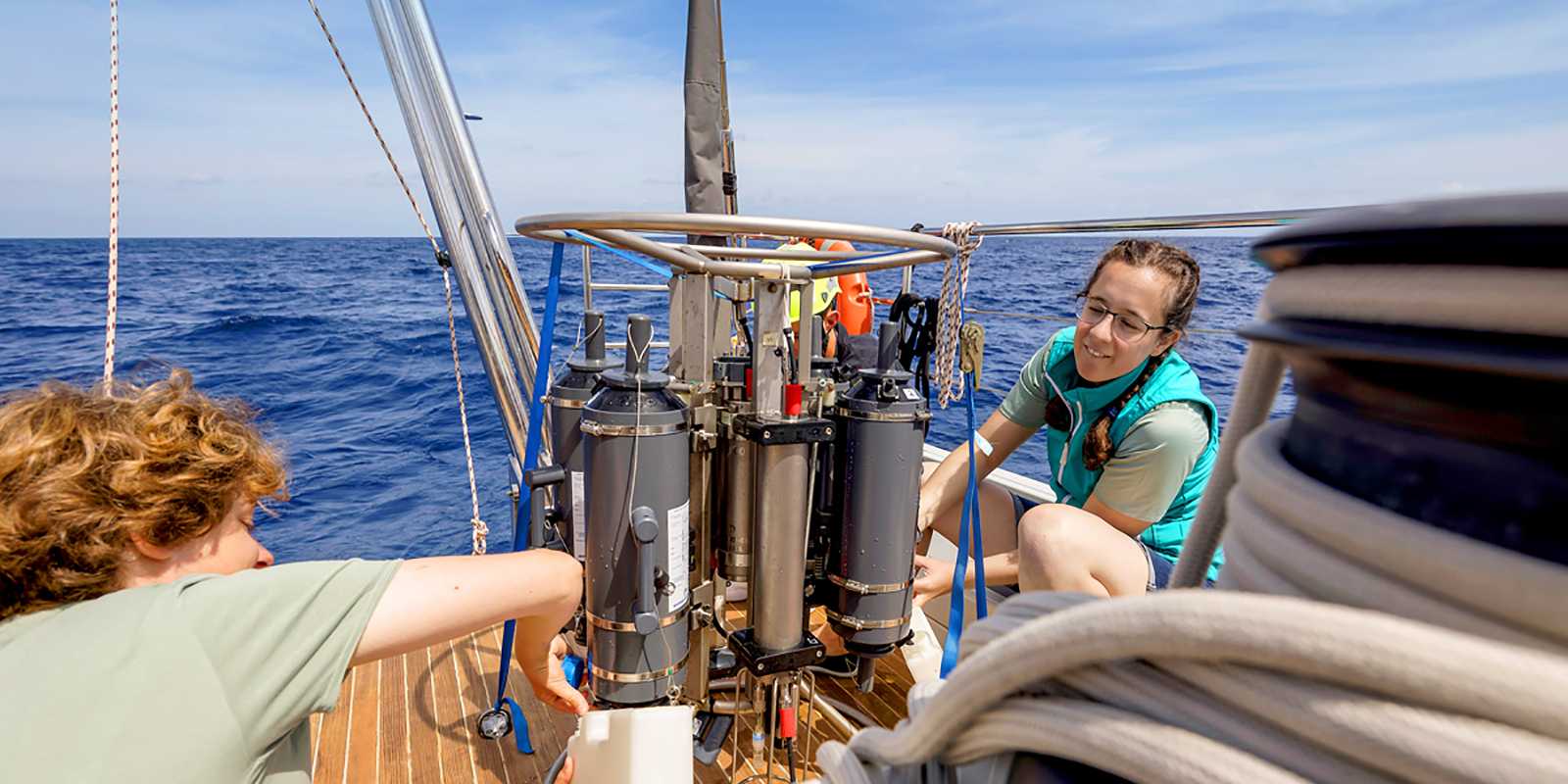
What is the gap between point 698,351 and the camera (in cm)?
167

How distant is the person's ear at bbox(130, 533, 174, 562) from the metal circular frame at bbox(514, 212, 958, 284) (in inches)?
28.3

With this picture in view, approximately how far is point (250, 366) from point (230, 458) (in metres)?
11.6

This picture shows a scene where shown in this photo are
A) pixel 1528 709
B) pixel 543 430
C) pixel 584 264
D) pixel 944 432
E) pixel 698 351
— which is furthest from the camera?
pixel 944 432

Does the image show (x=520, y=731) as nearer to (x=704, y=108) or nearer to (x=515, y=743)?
(x=515, y=743)

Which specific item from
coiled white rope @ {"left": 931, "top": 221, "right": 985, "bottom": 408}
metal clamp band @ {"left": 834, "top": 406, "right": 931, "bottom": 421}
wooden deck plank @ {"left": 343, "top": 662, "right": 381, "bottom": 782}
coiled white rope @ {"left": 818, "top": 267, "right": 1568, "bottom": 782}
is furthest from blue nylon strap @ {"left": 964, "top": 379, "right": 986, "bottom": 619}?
wooden deck plank @ {"left": 343, "top": 662, "right": 381, "bottom": 782}

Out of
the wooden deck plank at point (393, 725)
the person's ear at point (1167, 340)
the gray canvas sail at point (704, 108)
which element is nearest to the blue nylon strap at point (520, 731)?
the wooden deck plank at point (393, 725)

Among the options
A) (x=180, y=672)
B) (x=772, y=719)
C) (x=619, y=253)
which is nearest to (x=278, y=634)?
(x=180, y=672)

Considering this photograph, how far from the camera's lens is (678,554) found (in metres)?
1.56

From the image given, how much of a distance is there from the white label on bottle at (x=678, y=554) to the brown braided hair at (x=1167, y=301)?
116 cm

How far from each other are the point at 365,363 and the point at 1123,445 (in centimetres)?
1170

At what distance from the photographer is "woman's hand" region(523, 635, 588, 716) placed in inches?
61.5

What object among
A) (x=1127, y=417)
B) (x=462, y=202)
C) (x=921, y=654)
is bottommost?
(x=921, y=654)

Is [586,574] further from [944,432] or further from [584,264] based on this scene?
[944,432]

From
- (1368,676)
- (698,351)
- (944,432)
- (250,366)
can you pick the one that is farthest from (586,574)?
(250,366)
